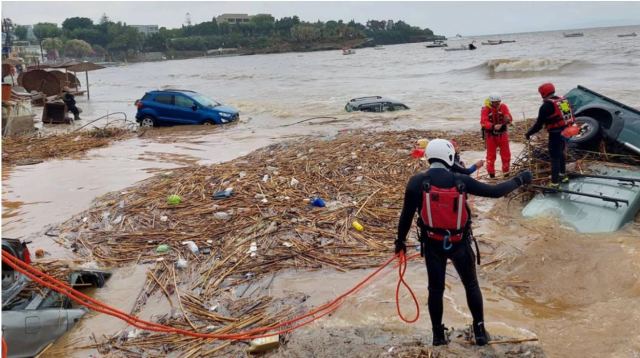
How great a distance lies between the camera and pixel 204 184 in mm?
8852

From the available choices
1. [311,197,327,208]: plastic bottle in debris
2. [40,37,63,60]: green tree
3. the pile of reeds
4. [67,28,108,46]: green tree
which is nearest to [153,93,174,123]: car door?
the pile of reeds

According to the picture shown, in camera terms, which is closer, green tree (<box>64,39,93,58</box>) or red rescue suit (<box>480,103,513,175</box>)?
red rescue suit (<box>480,103,513,175</box>)

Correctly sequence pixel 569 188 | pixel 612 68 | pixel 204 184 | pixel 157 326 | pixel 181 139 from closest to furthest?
pixel 157 326, pixel 569 188, pixel 204 184, pixel 181 139, pixel 612 68

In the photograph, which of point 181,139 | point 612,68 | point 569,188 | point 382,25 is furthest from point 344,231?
point 382,25

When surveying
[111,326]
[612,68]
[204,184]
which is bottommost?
[111,326]

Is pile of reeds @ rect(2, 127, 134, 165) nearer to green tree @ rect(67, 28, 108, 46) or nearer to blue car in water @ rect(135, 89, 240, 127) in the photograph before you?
blue car in water @ rect(135, 89, 240, 127)

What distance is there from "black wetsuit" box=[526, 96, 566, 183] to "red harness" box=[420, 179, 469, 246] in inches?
166

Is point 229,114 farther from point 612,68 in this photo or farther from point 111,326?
point 612,68

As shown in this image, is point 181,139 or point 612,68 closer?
point 181,139

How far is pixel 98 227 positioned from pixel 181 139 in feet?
29.7

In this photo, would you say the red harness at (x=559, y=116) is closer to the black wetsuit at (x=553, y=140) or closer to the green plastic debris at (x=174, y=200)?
the black wetsuit at (x=553, y=140)

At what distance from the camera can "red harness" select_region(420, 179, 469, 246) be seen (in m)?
3.51

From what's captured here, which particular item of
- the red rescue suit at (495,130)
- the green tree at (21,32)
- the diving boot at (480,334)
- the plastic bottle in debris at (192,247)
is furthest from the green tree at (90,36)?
the diving boot at (480,334)

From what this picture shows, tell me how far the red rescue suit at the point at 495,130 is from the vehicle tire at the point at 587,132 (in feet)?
3.51
